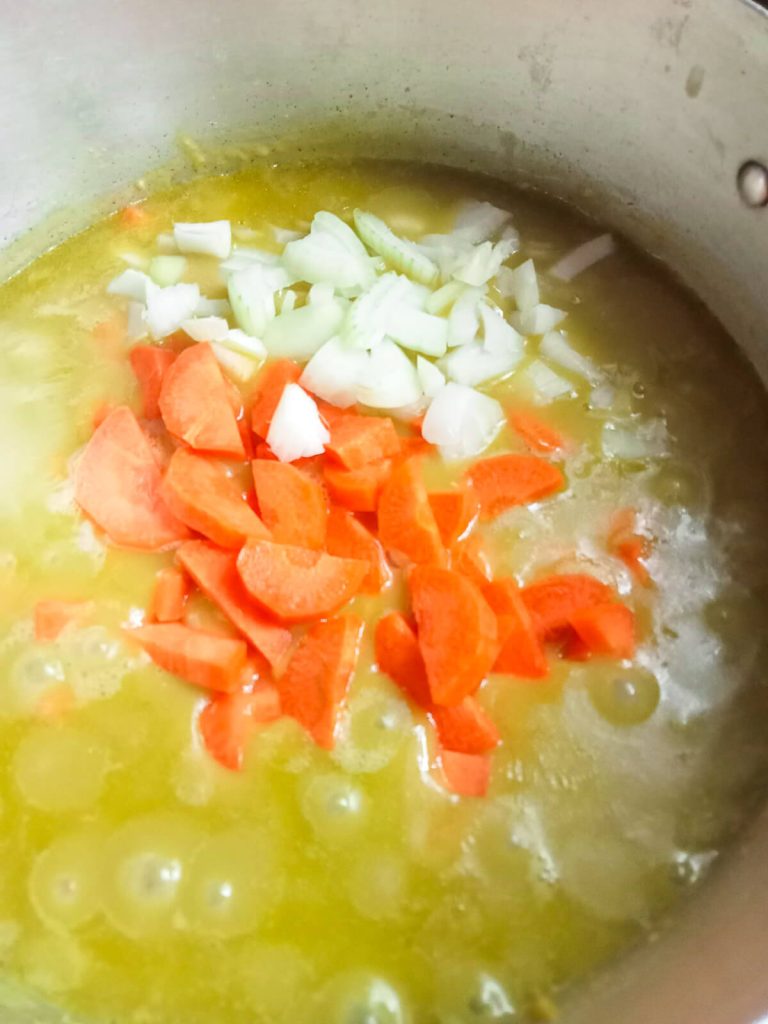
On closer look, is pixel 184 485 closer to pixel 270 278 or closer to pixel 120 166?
pixel 270 278

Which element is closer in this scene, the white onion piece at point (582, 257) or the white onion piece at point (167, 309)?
the white onion piece at point (167, 309)

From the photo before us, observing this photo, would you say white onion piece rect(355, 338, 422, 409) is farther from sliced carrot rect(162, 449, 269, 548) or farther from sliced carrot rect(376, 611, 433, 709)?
sliced carrot rect(376, 611, 433, 709)

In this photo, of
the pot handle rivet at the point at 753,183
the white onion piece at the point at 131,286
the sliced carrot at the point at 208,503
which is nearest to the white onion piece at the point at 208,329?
the white onion piece at the point at 131,286

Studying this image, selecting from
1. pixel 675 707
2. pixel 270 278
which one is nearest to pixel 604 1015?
pixel 675 707

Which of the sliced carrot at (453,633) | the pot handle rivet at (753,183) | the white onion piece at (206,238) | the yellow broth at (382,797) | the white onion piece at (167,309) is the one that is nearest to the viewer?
the yellow broth at (382,797)

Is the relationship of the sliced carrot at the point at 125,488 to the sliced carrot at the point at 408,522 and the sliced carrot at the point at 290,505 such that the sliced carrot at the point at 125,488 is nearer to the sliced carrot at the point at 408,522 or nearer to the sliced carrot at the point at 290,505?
the sliced carrot at the point at 290,505

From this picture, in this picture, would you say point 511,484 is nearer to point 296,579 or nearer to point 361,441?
point 361,441

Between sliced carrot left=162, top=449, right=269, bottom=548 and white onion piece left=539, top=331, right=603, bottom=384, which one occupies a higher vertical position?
white onion piece left=539, top=331, right=603, bottom=384

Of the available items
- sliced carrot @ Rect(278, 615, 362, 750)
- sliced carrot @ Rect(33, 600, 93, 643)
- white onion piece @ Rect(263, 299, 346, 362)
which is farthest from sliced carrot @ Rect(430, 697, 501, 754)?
white onion piece @ Rect(263, 299, 346, 362)
